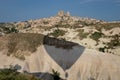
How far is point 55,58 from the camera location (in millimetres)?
43875

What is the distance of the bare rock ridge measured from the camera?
41812 mm

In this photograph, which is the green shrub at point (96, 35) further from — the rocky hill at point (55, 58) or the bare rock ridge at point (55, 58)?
the bare rock ridge at point (55, 58)

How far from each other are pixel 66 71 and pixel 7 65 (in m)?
8.66

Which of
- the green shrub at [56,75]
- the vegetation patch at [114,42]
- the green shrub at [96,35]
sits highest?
the green shrub at [96,35]

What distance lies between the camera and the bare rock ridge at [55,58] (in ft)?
137

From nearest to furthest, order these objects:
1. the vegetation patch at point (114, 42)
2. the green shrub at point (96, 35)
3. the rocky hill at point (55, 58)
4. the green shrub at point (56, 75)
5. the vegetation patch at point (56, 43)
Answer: the green shrub at point (56, 75)
the rocky hill at point (55, 58)
the vegetation patch at point (56, 43)
the vegetation patch at point (114, 42)
the green shrub at point (96, 35)

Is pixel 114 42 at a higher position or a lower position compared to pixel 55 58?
lower

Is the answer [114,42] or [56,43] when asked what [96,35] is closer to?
[114,42]

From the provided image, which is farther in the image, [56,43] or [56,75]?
[56,43]

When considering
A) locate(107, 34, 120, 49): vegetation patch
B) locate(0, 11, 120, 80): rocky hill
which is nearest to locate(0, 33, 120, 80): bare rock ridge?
locate(0, 11, 120, 80): rocky hill

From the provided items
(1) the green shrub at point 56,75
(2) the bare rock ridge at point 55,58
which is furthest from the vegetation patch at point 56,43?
(1) the green shrub at point 56,75

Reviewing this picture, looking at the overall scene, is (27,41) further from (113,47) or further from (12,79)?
(113,47)

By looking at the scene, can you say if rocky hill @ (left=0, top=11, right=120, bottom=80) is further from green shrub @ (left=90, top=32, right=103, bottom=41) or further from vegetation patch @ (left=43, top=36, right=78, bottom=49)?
green shrub @ (left=90, top=32, right=103, bottom=41)

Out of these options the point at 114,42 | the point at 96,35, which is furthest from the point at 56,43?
the point at 96,35
